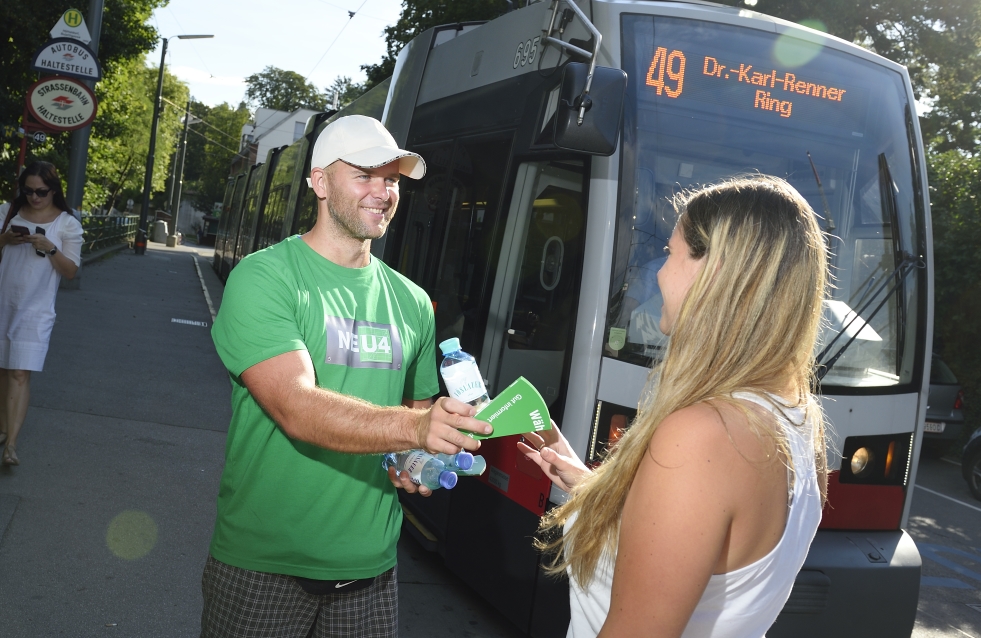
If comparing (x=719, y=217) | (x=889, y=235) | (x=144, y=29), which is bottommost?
(x=719, y=217)

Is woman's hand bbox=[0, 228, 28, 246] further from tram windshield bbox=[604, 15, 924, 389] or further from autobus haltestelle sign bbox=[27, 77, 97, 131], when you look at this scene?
A: autobus haltestelle sign bbox=[27, 77, 97, 131]

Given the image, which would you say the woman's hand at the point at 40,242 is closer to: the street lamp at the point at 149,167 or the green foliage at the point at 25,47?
the green foliage at the point at 25,47

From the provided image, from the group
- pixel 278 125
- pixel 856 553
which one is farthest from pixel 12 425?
pixel 278 125

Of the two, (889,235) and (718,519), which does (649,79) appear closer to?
(889,235)

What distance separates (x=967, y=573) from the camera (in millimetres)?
7984

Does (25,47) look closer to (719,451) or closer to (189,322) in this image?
(189,322)

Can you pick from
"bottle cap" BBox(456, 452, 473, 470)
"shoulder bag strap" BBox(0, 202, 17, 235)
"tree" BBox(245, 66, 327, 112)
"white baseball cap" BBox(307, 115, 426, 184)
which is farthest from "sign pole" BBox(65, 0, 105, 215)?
"tree" BBox(245, 66, 327, 112)

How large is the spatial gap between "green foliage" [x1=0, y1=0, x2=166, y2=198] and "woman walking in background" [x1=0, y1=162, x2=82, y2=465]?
29.3 ft

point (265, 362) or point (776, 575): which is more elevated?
point (265, 362)

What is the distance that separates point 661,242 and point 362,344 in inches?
79.4

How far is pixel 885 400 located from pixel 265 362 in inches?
134

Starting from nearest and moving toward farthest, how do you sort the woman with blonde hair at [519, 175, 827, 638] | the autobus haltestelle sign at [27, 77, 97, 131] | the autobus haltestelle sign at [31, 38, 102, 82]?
the woman with blonde hair at [519, 175, 827, 638]
the autobus haltestelle sign at [27, 77, 97, 131]
the autobus haltestelle sign at [31, 38, 102, 82]

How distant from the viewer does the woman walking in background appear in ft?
20.3

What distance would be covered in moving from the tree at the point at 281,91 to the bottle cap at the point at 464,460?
340 feet
